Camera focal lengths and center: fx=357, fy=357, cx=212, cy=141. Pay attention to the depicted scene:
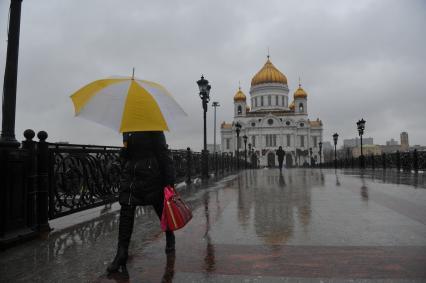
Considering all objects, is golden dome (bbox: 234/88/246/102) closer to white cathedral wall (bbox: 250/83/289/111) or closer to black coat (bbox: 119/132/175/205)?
white cathedral wall (bbox: 250/83/289/111)

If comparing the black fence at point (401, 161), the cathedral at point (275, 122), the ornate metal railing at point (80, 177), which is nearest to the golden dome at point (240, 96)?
the cathedral at point (275, 122)

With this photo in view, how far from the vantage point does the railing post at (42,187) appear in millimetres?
5289

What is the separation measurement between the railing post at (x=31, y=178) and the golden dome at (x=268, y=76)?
85269mm

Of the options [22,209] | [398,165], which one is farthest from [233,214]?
[398,165]

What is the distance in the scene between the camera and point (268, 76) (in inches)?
3452

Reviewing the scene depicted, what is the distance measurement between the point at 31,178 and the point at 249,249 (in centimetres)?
314

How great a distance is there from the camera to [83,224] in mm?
6012

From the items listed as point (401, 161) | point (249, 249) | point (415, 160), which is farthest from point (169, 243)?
point (401, 161)

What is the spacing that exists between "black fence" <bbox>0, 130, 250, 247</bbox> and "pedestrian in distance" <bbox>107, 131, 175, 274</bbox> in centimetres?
174

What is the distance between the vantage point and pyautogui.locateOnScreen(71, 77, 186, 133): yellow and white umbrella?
Answer: 354 centimetres

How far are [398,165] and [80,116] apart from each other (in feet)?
78.0

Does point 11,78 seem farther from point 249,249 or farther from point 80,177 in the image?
point 249,249

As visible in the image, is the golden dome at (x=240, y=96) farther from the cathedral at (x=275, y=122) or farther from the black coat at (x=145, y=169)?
the black coat at (x=145, y=169)

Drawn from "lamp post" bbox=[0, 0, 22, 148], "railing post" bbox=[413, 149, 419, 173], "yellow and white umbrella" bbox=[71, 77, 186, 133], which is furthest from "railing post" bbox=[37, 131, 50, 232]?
"railing post" bbox=[413, 149, 419, 173]
